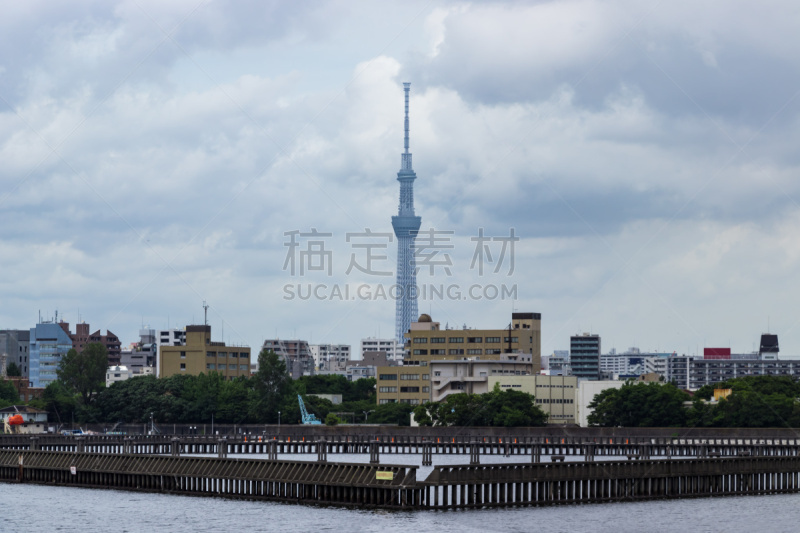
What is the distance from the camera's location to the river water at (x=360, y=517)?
263 ft

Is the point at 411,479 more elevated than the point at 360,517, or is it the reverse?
the point at 411,479

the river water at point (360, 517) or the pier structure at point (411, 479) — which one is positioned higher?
the pier structure at point (411, 479)

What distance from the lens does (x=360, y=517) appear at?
81.5 meters

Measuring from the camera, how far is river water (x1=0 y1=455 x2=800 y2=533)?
80.3 meters

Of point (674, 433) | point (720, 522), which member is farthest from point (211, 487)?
point (674, 433)

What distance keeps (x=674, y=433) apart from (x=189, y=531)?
130181 millimetres

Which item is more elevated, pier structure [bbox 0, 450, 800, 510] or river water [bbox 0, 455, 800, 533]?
pier structure [bbox 0, 450, 800, 510]

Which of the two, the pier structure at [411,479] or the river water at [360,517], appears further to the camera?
the pier structure at [411,479]

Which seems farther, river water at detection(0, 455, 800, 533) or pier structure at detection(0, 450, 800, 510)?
pier structure at detection(0, 450, 800, 510)

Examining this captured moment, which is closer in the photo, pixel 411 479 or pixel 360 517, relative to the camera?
pixel 360 517

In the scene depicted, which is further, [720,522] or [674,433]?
[674,433]

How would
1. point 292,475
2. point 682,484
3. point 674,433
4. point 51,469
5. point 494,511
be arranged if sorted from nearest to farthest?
point 494,511
point 292,475
point 682,484
point 51,469
point 674,433

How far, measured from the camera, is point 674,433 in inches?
7756

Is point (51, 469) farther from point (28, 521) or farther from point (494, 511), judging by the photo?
point (494, 511)
